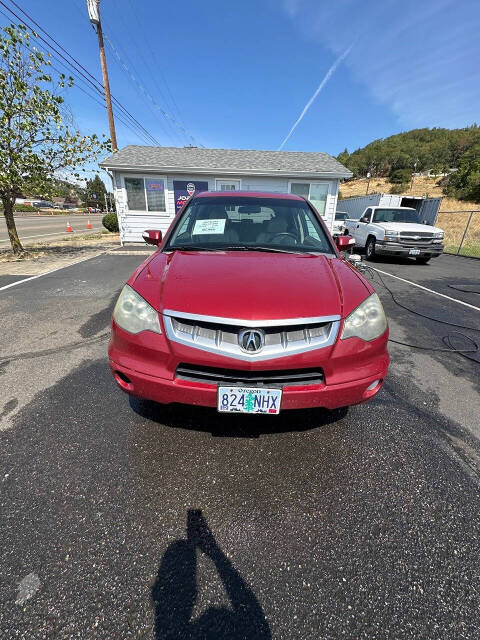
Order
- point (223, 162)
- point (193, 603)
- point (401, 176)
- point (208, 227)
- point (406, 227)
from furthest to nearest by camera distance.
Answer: point (401, 176) < point (223, 162) < point (406, 227) < point (208, 227) < point (193, 603)

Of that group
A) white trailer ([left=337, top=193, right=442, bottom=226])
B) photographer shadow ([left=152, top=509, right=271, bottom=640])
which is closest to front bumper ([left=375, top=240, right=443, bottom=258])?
white trailer ([left=337, top=193, right=442, bottom=226])

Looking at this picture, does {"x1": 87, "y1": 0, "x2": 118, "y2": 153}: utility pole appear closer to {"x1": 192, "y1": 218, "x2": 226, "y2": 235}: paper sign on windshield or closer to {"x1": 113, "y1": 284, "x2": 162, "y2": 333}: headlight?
{"x1": 192, "y1": 218, "x2": 226, "y2": 235}: paper sign on windshield

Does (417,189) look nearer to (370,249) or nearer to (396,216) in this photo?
(396,216)

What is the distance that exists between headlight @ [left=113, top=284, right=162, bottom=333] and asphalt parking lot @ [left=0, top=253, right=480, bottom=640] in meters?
0.87

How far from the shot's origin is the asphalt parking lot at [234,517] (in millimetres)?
1177

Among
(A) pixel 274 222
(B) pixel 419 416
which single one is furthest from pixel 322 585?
(A) pixel 274 222

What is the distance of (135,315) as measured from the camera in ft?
5.71

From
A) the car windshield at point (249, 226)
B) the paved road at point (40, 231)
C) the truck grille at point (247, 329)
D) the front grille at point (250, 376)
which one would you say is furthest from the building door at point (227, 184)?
the front grille at point (250, 376)

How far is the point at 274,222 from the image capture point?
2.81 m

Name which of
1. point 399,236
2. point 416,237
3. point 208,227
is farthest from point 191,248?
point 416,237

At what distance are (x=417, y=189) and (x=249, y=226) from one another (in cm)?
6307

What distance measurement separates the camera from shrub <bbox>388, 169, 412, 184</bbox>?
5991cm

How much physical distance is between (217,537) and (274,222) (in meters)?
2.47

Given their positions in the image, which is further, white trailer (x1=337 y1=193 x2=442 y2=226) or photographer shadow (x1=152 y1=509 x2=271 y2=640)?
white trailer (x1=337 y1=193 x2=442 y2=226)
